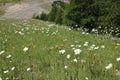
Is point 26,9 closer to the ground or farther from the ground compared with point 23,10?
closer to the ground

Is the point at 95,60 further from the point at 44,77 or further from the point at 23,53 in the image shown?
the point at 23,53

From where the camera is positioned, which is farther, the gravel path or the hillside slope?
the hillside slope

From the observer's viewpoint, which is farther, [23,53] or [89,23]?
[89,23]

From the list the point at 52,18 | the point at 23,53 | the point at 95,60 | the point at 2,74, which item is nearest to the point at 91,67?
the point at 95,60

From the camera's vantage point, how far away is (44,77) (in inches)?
249

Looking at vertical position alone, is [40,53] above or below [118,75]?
below

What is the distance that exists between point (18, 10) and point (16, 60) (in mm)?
104126

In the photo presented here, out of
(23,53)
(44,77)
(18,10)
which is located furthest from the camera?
(18,10)

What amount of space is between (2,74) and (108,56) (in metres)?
2.52

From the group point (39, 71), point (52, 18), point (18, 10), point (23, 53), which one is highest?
point (39, 71)

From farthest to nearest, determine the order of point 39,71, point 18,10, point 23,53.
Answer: point 18,10 < point 23,53 < point 39,71

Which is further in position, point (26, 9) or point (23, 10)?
point (26, 9)

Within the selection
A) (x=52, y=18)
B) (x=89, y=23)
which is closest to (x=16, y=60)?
(x=89, y=23)

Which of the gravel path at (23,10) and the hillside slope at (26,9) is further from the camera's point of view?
the hillside slope at (26,9)
